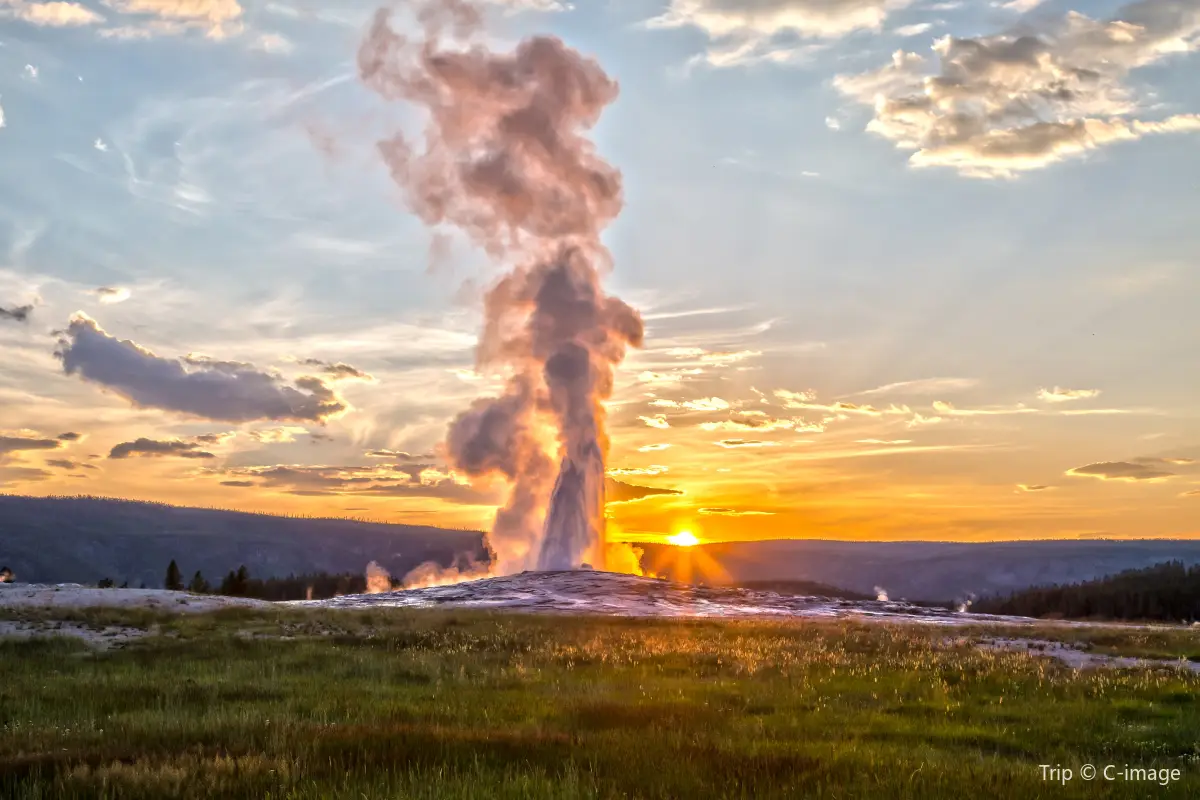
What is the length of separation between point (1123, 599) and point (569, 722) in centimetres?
16181

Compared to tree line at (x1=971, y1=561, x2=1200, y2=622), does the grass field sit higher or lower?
higher

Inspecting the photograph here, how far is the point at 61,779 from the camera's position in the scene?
8.93m

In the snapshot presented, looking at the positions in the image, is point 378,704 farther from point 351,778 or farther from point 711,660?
point 711,660

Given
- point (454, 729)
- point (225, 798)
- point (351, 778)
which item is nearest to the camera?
point (225, 798)

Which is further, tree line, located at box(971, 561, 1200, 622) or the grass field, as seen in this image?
tree line, located at box(971, 561, 1200, 622)

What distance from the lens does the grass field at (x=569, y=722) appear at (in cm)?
918

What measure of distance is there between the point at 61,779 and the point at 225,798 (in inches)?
70.9

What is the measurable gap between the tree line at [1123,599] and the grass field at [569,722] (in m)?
119

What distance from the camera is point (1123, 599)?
491 feet

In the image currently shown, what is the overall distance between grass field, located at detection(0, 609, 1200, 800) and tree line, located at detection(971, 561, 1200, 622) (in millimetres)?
119481

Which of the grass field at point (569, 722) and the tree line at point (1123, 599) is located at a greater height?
the grass field at point (569, 722)

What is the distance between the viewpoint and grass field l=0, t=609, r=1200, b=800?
30.1 feet

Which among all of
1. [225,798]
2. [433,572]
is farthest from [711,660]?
[433,572]

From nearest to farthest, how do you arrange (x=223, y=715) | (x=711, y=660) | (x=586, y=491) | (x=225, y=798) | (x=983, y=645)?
(x=225, y=798)
(x=223, y=715)
(x=711, y=660)
(x=983, y=645)
(x=586, y=491)
